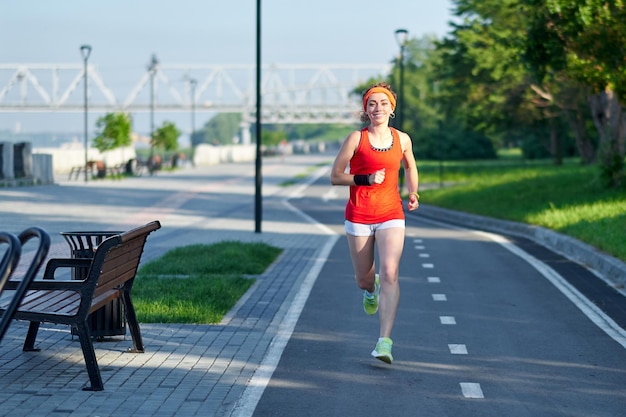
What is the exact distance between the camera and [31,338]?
29.8 ft

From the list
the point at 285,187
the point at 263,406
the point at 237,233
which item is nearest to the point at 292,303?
the point at 263,406

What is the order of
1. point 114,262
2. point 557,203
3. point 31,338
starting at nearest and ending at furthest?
point 114,262
point 31,338
point 557,203

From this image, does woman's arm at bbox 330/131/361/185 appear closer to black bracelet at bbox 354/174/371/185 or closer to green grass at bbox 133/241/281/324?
black bracelet at bbox 354/174/371/185

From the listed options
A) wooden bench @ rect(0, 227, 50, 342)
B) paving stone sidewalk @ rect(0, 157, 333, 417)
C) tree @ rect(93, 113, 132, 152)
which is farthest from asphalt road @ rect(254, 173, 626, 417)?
tree @ rect(93, 113, 132, 152)

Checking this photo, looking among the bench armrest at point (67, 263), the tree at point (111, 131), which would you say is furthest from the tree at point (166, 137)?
the bench armrest at point (67, 263)

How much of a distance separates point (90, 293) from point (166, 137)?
79.5 metres

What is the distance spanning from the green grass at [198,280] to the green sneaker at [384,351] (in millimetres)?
2598

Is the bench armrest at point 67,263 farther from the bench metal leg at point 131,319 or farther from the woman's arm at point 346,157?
the woman's arm at point 346,157

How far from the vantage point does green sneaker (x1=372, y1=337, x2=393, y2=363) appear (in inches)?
343

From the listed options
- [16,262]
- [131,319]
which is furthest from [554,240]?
[16,262]

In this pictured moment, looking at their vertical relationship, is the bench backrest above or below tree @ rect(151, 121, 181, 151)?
above

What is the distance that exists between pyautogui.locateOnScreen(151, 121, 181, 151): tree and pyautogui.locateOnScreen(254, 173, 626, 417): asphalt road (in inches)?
2779

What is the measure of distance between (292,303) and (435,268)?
4.48 meters

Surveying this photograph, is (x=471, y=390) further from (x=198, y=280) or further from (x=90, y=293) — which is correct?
(x=198, y=280)
